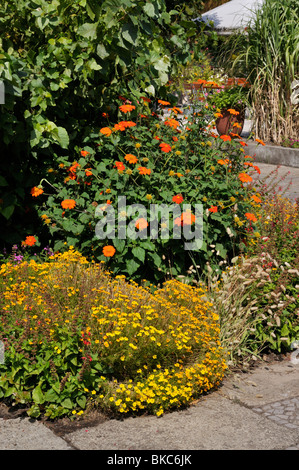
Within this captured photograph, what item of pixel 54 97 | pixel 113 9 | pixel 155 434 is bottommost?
pixel 155 434

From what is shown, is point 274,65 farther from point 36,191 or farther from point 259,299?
point 36,191

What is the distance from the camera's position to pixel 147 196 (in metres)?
4.11

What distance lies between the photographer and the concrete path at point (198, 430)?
2.95 metres

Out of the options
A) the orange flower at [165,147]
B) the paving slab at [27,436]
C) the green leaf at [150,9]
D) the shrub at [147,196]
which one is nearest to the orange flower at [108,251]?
the shrub at [147,196]

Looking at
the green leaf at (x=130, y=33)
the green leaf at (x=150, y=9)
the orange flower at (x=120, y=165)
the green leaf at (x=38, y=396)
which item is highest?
the green leaf at (x=150, y=9)

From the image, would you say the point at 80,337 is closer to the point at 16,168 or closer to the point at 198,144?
the point at 16,168

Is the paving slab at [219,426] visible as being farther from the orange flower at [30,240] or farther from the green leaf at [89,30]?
the green leaf at [89,30]

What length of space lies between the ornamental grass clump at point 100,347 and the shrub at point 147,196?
0.40 metres

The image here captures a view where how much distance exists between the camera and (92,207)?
13.9ft

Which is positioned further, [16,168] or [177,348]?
[16,168]

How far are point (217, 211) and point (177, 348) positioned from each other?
1.34 meters

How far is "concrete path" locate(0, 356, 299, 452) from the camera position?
2947mm

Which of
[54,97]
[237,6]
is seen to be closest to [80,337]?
[54,97]

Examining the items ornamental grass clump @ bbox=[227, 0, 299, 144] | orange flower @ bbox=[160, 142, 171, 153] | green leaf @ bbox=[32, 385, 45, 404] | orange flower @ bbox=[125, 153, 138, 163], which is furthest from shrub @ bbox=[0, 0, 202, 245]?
ornamental grass clump @ bbox=[227, 0, 299, 144]
